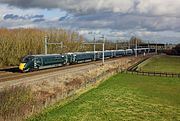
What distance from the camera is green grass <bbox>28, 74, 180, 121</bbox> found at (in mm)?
25469

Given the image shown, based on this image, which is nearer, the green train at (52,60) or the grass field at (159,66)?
the green train at (52,60)

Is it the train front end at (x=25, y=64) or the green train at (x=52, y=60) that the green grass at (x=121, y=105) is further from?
the green train at (x=52, y=60)

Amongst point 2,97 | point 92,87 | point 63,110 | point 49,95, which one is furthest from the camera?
point 92,87

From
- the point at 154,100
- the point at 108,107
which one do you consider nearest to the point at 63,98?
the point at 108,107

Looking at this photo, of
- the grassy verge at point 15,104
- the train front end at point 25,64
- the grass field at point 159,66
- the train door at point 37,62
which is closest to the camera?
the grassy verge at point 15,104

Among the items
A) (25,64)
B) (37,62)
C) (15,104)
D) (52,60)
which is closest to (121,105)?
(15,104)

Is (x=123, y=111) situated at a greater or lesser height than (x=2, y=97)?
lesser

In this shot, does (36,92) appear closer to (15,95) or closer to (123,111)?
(15,95)

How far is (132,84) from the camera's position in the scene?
46.5m

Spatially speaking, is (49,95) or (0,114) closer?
(0,114)

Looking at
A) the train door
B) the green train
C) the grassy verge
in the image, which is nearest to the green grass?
the grassy verge

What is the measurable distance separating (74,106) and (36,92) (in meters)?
5.09

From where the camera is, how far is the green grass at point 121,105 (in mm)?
25469

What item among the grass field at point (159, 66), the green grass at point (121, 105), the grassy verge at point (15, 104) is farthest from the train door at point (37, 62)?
the grassy verge at point (15, 104)
